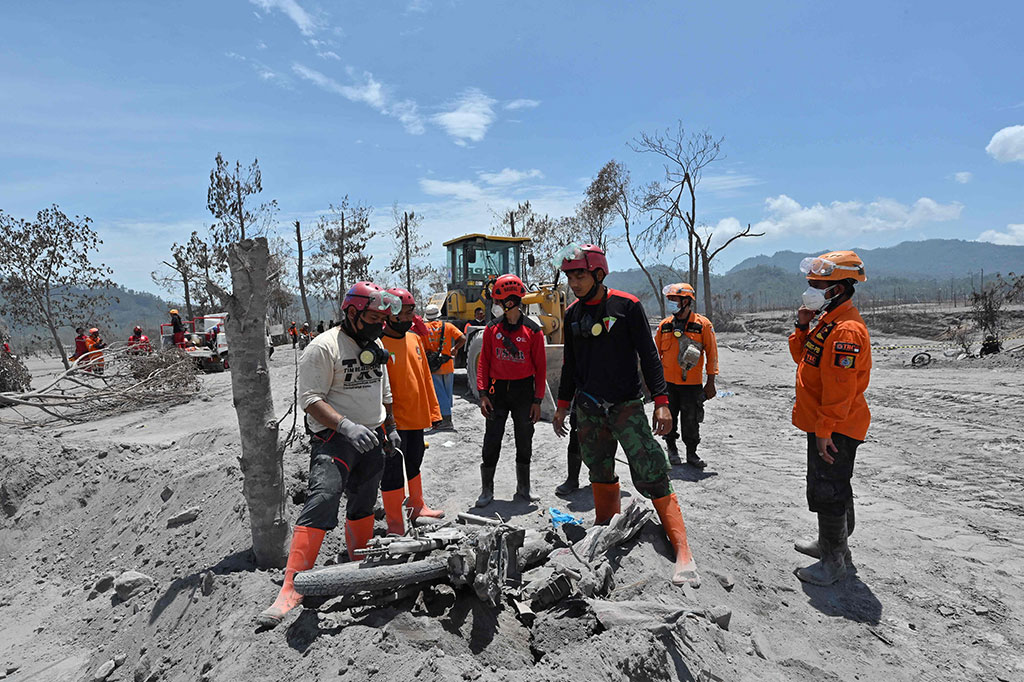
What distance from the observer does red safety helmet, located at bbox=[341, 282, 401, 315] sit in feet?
10.7

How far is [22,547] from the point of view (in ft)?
17.8

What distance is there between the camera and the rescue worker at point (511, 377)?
4887 millimetres

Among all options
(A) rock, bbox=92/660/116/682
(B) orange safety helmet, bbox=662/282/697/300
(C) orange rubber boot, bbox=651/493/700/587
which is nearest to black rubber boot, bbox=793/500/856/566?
(C) orange rubber boot, bbox=651/493/700/587

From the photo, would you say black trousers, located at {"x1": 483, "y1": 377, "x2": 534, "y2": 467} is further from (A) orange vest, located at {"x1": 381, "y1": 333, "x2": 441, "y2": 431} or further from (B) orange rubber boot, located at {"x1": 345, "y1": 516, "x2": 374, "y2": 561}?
(B) orange rubber boot, located at {"x1": 345, "y1": 516, "x2": 374, "y2": 561}

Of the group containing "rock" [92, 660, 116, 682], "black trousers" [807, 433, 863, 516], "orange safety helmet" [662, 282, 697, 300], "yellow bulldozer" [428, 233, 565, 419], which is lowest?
"rock" [92, 660, 116, 682]

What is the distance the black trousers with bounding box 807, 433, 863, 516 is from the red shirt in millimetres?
2149

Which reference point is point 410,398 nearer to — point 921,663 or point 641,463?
point 641,463

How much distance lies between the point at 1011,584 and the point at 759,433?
4.26 metres

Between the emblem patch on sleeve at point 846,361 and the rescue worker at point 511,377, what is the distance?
7.38 ft

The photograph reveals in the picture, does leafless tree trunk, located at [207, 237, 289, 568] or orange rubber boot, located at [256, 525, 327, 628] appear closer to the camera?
orange rubber boot, located at [256, 525, 327, 628]

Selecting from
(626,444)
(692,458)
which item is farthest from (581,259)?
(692,458)

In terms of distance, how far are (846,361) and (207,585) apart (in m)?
3.91

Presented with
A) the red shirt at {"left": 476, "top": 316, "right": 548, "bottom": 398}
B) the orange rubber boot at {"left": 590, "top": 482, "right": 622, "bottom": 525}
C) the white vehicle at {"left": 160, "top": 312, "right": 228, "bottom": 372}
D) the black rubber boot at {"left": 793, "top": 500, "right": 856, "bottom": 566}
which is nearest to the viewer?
the black rubber boot at {"left": 793, "top": 500, "right": 856, "bottom": 566}

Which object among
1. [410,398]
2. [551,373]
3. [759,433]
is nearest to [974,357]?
[759,433]
